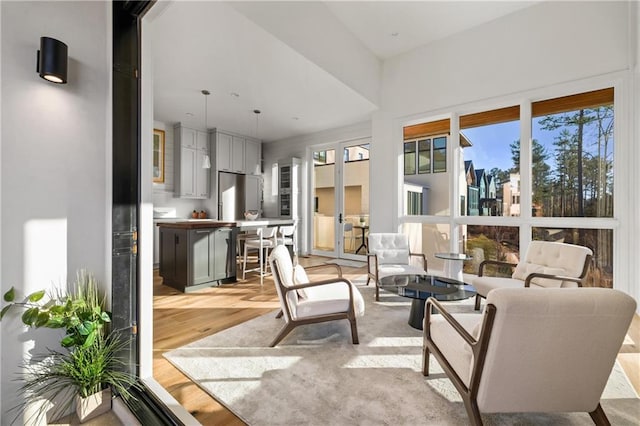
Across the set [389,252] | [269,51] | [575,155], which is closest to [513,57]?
[575,155]

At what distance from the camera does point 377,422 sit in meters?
1.54

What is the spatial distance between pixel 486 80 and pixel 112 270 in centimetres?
512

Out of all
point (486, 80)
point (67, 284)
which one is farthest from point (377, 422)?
point (486, 80)

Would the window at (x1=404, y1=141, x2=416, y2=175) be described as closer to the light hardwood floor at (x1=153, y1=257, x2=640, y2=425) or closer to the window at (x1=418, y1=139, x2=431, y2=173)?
the window at (x1=418, y1=139, x2=431, y2=173)

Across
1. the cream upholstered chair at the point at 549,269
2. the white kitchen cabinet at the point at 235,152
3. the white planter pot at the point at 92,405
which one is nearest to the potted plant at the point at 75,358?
the white planter pot at the point at 92,405

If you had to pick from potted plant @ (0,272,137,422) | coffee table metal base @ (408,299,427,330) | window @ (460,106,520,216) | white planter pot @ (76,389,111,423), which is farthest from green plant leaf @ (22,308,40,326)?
window @ (460,106,520,216)

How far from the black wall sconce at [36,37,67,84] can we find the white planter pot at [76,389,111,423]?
1738 millimetres

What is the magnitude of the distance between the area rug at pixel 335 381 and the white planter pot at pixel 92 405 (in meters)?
0.48

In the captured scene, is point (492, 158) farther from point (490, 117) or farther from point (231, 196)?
point (231, 196)

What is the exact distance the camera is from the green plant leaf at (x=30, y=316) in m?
1.37

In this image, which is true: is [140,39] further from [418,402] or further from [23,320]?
[418,402]

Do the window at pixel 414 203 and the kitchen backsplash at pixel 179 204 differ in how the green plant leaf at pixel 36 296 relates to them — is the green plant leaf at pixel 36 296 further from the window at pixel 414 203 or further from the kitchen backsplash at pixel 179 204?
the window at pixel 414 203

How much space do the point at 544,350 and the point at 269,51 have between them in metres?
3.82

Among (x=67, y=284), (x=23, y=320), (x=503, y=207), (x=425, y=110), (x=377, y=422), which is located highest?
(x=425, y=110)
